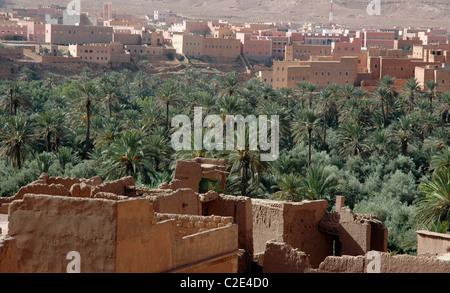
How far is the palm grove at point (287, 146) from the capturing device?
2670 cm

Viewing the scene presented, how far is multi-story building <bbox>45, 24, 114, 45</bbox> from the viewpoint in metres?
89.9

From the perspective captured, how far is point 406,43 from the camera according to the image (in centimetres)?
9144

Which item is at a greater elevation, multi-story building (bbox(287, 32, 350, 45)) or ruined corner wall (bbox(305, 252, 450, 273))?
multi-story building (bbox(287, 32, 350, 45))

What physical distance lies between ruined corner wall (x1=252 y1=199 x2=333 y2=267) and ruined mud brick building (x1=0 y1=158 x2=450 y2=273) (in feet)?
0.07

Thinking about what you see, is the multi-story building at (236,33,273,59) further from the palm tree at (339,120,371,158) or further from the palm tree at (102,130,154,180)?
the palm tree at (102,130,154,180)

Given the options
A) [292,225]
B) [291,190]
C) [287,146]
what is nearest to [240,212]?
[292,225]

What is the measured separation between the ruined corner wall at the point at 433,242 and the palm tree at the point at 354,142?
21564 mm

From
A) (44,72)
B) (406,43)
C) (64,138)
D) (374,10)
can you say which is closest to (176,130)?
(64,138)

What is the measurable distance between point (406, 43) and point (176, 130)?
186ft

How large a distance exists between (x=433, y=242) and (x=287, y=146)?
81.2ft

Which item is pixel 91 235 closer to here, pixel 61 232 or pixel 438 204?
pixel 61 232

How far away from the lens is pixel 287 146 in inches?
1646

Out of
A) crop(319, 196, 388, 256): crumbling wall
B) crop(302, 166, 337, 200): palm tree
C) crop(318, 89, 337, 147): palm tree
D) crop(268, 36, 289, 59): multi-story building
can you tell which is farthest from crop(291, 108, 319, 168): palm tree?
crop(268, 36, 289, 59): multi-story building

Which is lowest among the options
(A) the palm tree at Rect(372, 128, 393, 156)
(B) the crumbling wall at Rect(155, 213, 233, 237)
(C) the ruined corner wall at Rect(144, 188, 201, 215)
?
(A) the palm tree at Rect(372, 128, 393, 156)
